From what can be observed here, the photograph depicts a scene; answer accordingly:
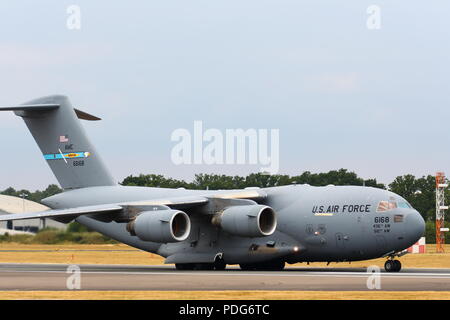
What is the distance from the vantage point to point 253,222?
109 feet

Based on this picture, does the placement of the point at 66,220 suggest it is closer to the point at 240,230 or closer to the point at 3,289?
the point at 240,230

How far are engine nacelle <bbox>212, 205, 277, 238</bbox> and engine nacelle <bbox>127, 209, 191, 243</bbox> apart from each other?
1525mm

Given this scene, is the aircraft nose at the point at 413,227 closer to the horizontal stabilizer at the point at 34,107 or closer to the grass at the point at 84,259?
the grass at the point at 84,259

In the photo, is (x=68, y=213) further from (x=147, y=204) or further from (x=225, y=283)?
(x=225, y=283)

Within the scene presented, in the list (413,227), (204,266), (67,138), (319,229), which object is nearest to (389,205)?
(413,227)

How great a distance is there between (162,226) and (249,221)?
128 inches

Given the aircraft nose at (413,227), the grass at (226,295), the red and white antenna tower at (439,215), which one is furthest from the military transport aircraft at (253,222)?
the red and white antenna tower at (439,215)

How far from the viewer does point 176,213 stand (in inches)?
1324

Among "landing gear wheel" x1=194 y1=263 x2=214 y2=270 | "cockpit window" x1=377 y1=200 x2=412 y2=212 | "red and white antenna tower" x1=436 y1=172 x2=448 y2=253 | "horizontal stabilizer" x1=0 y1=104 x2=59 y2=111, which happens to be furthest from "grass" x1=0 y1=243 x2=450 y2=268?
"red and white antenna tower" x1=436 y1=172 x2=448 y2=253

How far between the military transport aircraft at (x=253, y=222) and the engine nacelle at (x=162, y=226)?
0.04m

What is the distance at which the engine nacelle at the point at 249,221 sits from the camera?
33281 mm

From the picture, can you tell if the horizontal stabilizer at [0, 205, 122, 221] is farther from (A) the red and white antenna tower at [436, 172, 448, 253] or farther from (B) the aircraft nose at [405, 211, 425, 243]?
(A) the red and white antenna tower at [436, 172, 448, 253]
